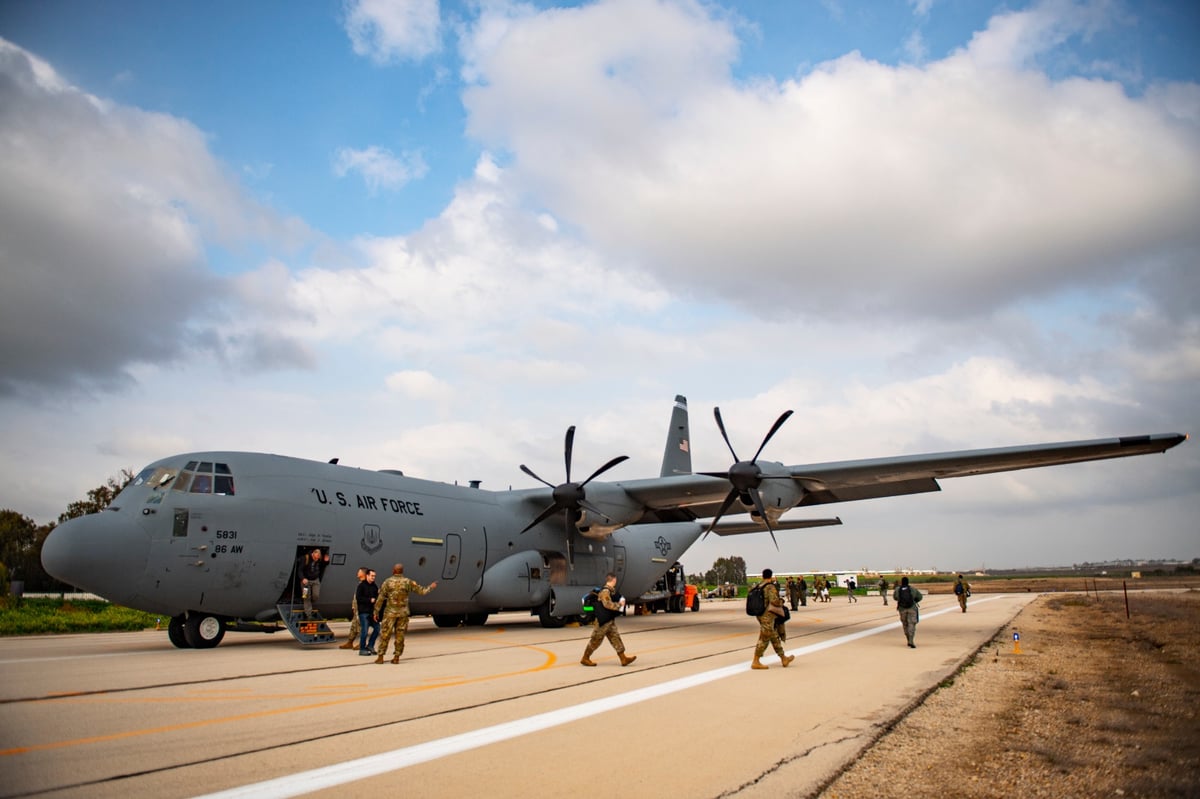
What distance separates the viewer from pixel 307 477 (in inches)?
613

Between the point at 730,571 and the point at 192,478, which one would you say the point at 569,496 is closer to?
the point at 192,478

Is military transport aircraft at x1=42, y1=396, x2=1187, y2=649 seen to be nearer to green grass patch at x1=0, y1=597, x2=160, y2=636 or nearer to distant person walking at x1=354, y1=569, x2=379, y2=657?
distant person walking at x1=354, y1=569, x2=379, y2=657

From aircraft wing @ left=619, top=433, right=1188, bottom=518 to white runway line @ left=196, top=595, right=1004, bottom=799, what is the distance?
1007 centimetres

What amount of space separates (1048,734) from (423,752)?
5379 mm

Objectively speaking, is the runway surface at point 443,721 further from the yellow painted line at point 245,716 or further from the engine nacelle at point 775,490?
the engine nacelle at point 775,490

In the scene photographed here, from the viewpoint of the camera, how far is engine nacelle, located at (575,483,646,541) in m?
20.6

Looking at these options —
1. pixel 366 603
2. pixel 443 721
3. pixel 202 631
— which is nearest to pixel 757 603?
pixel 443 721

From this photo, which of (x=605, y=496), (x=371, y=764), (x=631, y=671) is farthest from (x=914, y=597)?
(x=371, y=764)

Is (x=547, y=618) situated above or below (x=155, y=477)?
below

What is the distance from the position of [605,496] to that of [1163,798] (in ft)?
54.5

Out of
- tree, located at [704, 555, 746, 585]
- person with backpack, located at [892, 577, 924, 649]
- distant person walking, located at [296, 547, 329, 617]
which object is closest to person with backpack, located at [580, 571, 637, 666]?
person with backpack, located at [892, 577, 924, 649]

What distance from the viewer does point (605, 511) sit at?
20766 mm

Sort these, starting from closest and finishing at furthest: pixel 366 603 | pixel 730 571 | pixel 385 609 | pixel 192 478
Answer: pixel 385 609 → pixel 366 603 → pixel 192 478 → pixel 730 571

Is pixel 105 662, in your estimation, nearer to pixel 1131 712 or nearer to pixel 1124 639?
pixel 1131 712
